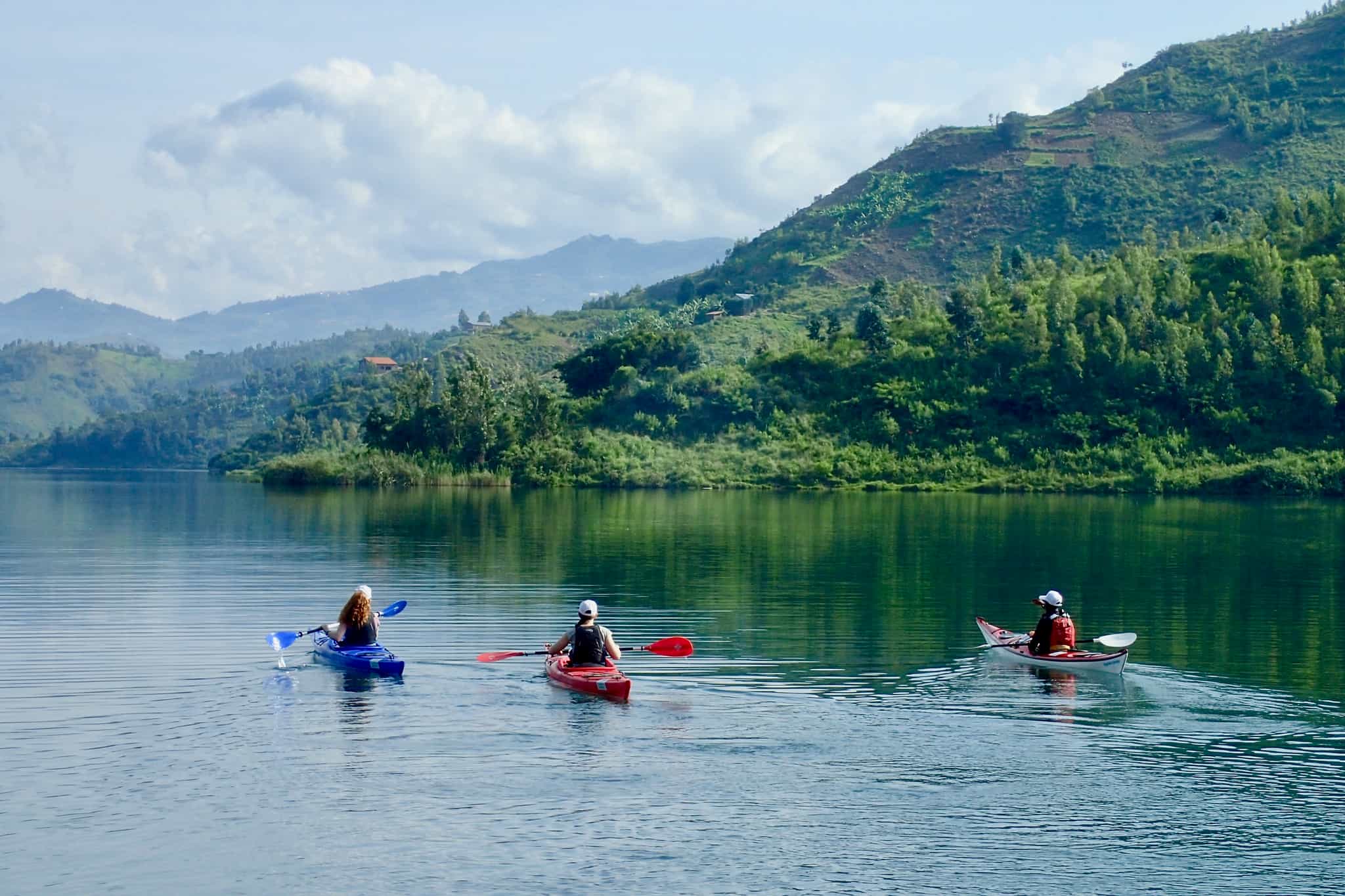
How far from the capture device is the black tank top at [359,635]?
2842cm

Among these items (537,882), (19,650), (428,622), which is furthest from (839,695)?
(19,650)

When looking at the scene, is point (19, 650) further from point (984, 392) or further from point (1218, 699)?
point (984, 392)

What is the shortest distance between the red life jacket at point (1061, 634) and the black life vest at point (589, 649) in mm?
9104

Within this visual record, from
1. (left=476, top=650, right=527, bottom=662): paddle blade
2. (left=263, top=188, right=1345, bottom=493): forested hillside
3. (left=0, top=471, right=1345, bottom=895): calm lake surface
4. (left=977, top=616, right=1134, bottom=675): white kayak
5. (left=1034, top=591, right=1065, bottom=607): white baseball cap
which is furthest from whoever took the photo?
(left=263, top=188, right=1345, bottom=493): forested hillside

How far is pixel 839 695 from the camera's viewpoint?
2538cm

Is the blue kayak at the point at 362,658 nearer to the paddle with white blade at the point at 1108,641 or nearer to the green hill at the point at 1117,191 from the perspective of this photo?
the paddle with white blade at the point at 1108,641

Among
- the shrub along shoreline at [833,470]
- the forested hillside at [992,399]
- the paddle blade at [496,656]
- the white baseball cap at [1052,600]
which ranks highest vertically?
the forested hillside at [992,399]

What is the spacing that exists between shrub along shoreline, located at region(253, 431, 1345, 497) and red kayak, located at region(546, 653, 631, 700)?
3093 inches

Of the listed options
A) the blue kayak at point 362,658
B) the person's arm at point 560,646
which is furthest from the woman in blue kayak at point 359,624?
the person's arm at point 560,646

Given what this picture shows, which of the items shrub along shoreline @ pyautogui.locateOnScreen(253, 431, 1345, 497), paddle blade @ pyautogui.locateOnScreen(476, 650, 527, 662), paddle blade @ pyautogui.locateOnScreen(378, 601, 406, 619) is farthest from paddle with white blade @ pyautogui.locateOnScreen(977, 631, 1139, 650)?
shrub along shoreline @ pyautogui.locateOnScreen(253, 431, 1345, 497)

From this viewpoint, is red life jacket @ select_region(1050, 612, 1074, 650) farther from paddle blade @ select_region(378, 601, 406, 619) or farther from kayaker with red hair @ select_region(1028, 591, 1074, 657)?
paddle blade @ select_region(378, 601, 406, 619)

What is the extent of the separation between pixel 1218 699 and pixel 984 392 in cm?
8793

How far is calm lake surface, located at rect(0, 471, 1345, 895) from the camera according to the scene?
16.4m

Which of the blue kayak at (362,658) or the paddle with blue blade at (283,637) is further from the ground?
the paddle with blue blade at (283,637)
